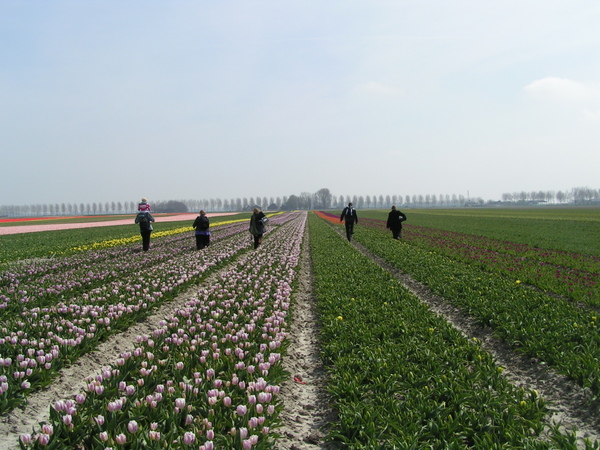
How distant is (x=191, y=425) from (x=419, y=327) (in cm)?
477

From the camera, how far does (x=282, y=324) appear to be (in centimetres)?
752

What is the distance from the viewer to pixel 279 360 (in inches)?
232

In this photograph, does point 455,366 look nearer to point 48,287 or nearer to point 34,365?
point 34,365

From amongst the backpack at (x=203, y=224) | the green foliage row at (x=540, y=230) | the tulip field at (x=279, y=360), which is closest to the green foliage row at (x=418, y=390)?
the tulip field at (x=279, y=360)

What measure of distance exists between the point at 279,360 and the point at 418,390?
2180 millimetres

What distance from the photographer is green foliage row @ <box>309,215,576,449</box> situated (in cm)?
392

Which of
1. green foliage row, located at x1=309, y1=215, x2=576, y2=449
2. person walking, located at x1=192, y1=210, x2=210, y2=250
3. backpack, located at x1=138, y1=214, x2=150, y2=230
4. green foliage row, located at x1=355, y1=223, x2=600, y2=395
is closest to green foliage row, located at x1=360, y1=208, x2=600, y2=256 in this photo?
green foliage row, located at x1=355, y1=223, x2=600, y2=395

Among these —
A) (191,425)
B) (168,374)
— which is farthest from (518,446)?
(168,374)

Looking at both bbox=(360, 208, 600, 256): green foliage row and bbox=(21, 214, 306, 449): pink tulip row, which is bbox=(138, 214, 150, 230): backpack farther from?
bbox=(360, 208, 600, 256): green foliage row

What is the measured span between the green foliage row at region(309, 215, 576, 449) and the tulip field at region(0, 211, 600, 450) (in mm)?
20

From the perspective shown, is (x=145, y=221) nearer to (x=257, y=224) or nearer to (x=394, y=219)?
(x=257, y=224)

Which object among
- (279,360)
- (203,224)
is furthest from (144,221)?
(279,360)

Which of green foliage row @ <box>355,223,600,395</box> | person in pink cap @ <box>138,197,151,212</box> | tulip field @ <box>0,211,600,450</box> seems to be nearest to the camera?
tulip field @ <box>0,211,600,450</box>

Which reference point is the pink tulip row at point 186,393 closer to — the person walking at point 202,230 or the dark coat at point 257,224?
the dark coat at point 257,224
